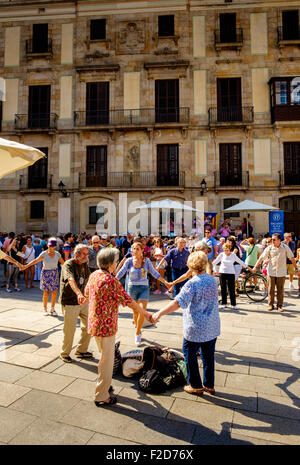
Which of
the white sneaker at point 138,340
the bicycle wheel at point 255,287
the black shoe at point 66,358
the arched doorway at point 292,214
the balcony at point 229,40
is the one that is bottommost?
the black shoe at point 66,358

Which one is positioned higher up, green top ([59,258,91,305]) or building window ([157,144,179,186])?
building window ([157,144,179,186])

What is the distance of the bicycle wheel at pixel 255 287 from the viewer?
28.5 feet

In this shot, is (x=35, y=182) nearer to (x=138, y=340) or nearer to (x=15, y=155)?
(x=15, y=155)

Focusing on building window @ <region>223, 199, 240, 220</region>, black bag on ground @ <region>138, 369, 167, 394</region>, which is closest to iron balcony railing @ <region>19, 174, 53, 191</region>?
building window @ <region>223, 199, 240, 220</region>

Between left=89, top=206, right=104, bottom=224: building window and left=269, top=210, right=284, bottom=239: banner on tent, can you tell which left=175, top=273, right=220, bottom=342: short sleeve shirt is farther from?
left=89, top=206, right=104, bottom=224: building window

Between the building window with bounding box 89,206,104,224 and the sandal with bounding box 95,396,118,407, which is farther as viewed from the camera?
the building window with bounding box 89,206,104,224

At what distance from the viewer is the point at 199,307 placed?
337cm

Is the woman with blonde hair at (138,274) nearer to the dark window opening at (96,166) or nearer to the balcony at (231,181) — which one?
the balcony at (231,181)

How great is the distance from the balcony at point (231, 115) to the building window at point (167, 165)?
3018mm

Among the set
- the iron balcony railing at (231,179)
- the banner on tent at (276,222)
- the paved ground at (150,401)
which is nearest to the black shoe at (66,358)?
the paved ground at (150,401)

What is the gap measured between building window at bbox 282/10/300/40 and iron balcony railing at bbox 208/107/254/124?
17.0 ft

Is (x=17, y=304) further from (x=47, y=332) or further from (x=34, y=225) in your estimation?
(x=34, y=225)

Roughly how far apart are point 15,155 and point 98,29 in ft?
69.1

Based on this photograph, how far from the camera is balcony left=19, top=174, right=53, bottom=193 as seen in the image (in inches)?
798
